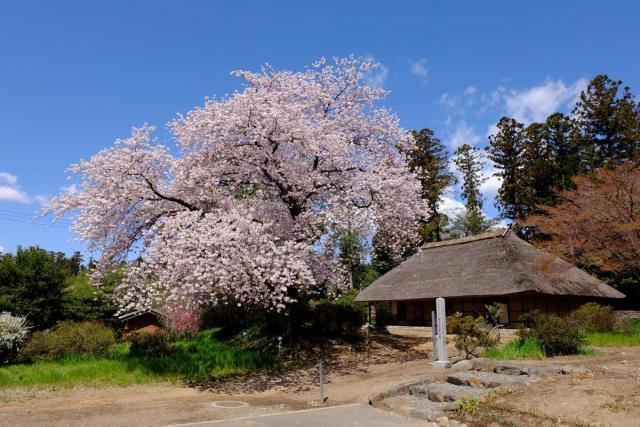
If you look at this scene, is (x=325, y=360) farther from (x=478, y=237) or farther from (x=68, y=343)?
(x=478, y=237)

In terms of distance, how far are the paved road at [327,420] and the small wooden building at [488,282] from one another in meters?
13.7

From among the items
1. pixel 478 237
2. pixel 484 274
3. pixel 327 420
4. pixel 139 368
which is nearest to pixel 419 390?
pixel 327 420

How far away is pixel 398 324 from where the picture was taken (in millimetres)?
29078

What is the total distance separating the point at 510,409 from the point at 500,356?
546cm

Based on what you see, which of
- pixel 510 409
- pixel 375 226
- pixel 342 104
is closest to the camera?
pixel 510 409

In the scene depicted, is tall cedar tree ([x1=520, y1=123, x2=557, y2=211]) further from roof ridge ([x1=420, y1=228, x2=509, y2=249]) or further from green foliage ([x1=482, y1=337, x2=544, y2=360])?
green foliage ([x1=482, y1=337, x2=544, y2=360])

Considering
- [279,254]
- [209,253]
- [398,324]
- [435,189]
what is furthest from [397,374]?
[435,189]

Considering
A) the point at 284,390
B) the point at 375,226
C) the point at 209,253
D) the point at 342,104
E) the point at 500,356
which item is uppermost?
the point at 342,104

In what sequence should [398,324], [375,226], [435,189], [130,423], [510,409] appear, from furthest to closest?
[435,189] < [398,324] < [375,226] < [130,423] < [510,409]

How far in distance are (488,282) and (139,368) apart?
15.5 m

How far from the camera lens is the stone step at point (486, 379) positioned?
10102 mm

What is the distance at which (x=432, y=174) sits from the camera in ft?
138

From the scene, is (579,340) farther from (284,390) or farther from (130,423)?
(130,423)

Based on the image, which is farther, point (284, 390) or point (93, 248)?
point (93, 248)
